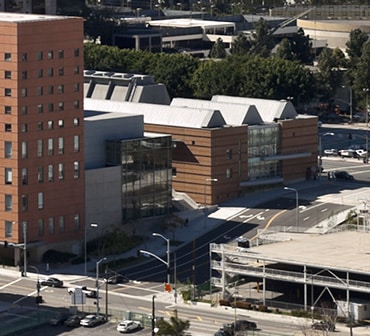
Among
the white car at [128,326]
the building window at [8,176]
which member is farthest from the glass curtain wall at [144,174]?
the white car at [128,326]

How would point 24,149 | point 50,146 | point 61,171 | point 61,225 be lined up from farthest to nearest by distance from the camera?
point 61,225 → point 61,171 → point 50,146 → point 24,149

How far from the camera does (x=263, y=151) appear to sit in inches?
7736

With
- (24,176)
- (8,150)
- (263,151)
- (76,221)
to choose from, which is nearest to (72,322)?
(24,176)

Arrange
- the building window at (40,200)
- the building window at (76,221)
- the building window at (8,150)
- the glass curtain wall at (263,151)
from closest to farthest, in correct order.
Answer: the building window at (8,150) → the building window at (40,200) → the building window at (76,221) → the glass curtain wall at (263,151)

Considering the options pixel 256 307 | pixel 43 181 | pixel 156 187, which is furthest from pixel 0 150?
pixel 256 307

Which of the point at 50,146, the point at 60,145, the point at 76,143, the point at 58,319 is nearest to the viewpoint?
the point at 58,319

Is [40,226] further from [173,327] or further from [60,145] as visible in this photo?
[173,327]

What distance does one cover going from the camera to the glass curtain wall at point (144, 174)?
17575 cm

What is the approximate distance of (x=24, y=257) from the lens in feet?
536

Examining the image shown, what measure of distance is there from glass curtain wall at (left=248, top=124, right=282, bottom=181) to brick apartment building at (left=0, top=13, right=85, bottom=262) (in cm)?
2910

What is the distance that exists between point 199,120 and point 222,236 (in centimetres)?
1863

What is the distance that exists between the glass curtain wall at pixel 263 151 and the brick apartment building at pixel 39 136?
2910 centimetres

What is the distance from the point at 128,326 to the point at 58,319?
21.9ft

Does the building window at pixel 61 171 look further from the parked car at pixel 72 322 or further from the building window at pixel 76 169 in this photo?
the parked car at pixel 72 322
